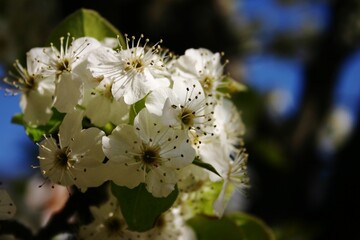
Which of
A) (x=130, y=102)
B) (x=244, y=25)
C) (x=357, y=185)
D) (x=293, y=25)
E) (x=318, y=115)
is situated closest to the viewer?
(x=130, y=102)

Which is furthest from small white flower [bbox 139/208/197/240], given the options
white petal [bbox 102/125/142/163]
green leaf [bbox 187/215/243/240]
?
Answer: white petal [bbox 102/125/142/163]

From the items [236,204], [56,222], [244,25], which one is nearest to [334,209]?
[236,204]

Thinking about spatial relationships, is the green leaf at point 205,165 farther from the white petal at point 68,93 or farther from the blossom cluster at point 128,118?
the white petal at point 68,93

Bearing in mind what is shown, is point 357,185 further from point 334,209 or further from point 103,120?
point 103,120

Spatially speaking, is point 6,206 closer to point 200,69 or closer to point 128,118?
point 128,118

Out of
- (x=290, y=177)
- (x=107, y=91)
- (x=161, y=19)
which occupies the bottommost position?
(x=290, y=177)

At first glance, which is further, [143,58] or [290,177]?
[290,177]

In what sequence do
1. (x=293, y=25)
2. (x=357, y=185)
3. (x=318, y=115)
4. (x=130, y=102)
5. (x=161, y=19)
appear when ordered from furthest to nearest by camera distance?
(x=293, y=25)
(x=318, y=115)
(x=161, y=19)
(x=357, y=185)
(x=130, y=102)
